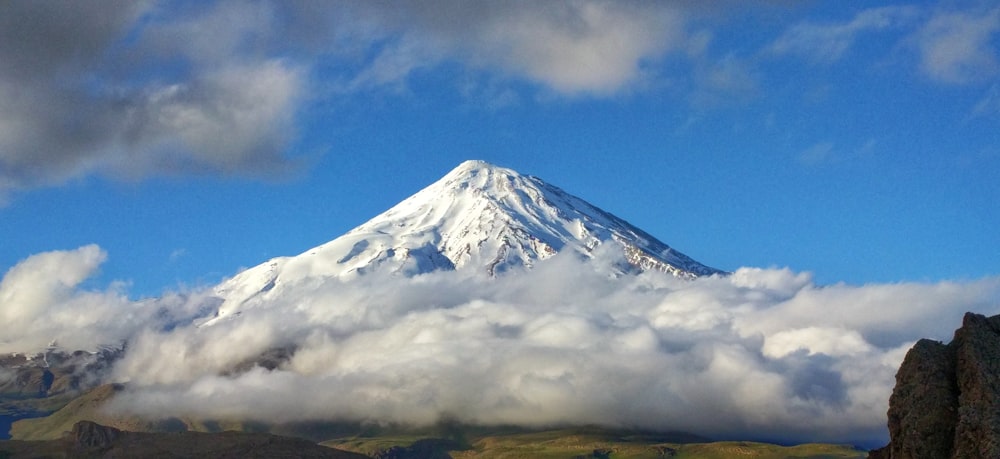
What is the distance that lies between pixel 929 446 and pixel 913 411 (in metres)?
1.65

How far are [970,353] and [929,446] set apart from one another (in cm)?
392

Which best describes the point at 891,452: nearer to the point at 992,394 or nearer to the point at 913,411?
the point at 913,411

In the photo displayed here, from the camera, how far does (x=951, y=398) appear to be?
42750 mm

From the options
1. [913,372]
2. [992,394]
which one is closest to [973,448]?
[992,394]

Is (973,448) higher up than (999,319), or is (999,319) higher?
(999,319)

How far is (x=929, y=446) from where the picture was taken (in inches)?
1666

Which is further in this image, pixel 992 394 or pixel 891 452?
pixel 891 452

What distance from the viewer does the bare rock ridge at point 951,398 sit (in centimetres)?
4038

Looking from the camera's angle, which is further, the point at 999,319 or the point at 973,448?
the point at 999,319

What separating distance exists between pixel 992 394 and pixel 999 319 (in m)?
5.19

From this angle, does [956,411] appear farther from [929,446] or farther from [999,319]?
[999,319]

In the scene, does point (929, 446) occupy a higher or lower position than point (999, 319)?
lower

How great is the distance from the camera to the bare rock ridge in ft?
132

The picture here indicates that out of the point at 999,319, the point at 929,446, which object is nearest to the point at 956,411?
the point at 929,446
